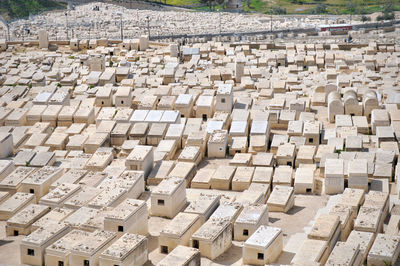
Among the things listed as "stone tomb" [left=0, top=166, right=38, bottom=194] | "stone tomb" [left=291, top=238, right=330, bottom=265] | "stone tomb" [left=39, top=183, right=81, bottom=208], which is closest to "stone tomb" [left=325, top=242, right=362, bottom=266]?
"stone tomb" [left=291, top=238, right=330, bottom=265]

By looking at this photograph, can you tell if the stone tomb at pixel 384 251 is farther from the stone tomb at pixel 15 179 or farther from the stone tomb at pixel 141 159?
the stone tomb at pixel 15 179

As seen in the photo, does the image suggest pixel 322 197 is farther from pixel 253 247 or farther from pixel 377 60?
pixel 377 60

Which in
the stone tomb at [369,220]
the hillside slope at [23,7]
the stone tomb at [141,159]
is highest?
the hillside slope at [23,7]

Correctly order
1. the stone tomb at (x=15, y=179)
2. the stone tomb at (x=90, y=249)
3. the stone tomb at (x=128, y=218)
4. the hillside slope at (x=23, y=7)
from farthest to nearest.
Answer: the hillside slope at (x=23, y=7), the stone tomb at (x=15, y=179), the stone tomb at (x=128, y=218), the stone tomb at (x=90, y=249)

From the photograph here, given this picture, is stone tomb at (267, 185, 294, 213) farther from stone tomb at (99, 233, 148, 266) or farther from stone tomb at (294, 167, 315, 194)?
stone tomb at (99, 233, 148, 266)

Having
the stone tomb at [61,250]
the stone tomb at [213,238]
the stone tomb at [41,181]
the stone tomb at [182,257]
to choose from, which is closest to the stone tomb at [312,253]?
the stone tomb at [213,238]

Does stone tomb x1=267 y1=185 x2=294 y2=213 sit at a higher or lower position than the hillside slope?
lower

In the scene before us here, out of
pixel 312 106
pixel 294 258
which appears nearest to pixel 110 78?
pixel 312 106

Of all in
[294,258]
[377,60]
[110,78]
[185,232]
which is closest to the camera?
[294,258]

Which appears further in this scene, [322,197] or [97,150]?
[97,150]

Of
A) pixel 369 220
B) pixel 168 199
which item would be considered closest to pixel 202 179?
pixel 168 199

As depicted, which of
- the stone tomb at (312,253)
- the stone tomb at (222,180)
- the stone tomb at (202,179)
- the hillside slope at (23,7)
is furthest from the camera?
the hillside slope at (23,7)
